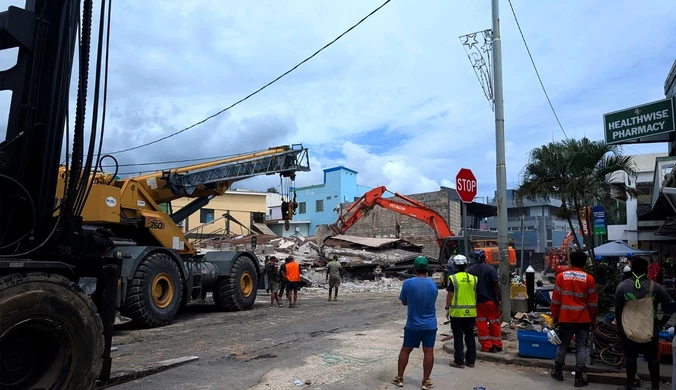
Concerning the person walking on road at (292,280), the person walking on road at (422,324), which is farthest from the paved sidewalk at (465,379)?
the person walking on road at (292,280)

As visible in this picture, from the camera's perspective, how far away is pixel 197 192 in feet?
47.0

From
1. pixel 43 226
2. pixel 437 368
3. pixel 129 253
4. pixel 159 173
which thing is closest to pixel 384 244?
pixel 159 173

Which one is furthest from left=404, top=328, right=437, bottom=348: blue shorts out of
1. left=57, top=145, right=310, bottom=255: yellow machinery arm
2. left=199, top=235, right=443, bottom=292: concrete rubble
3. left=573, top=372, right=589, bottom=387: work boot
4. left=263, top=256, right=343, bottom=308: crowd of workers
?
left=199, top=235, right=443, bottom=292: concrete rubble

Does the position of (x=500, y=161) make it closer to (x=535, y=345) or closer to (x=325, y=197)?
(x=535, y=345)

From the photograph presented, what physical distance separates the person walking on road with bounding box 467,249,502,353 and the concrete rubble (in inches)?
566

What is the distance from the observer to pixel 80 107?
5336 mm

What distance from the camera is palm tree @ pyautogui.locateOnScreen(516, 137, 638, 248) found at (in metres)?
13.9

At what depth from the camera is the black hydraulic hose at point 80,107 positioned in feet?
17.4

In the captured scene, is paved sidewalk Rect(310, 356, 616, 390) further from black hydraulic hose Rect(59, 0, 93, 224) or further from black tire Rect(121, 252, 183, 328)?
black tire Rect(121, 252, 183, 328)

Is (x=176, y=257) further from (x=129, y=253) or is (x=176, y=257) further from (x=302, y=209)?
(x=302, y=209)

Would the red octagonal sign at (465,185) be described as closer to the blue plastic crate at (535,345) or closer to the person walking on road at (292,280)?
the blue plastic crate at (535,345)

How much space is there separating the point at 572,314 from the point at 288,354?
4.32 m

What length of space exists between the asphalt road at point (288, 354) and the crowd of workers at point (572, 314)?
350 mm

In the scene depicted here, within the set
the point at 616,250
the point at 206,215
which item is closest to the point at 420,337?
the point at 616,250
